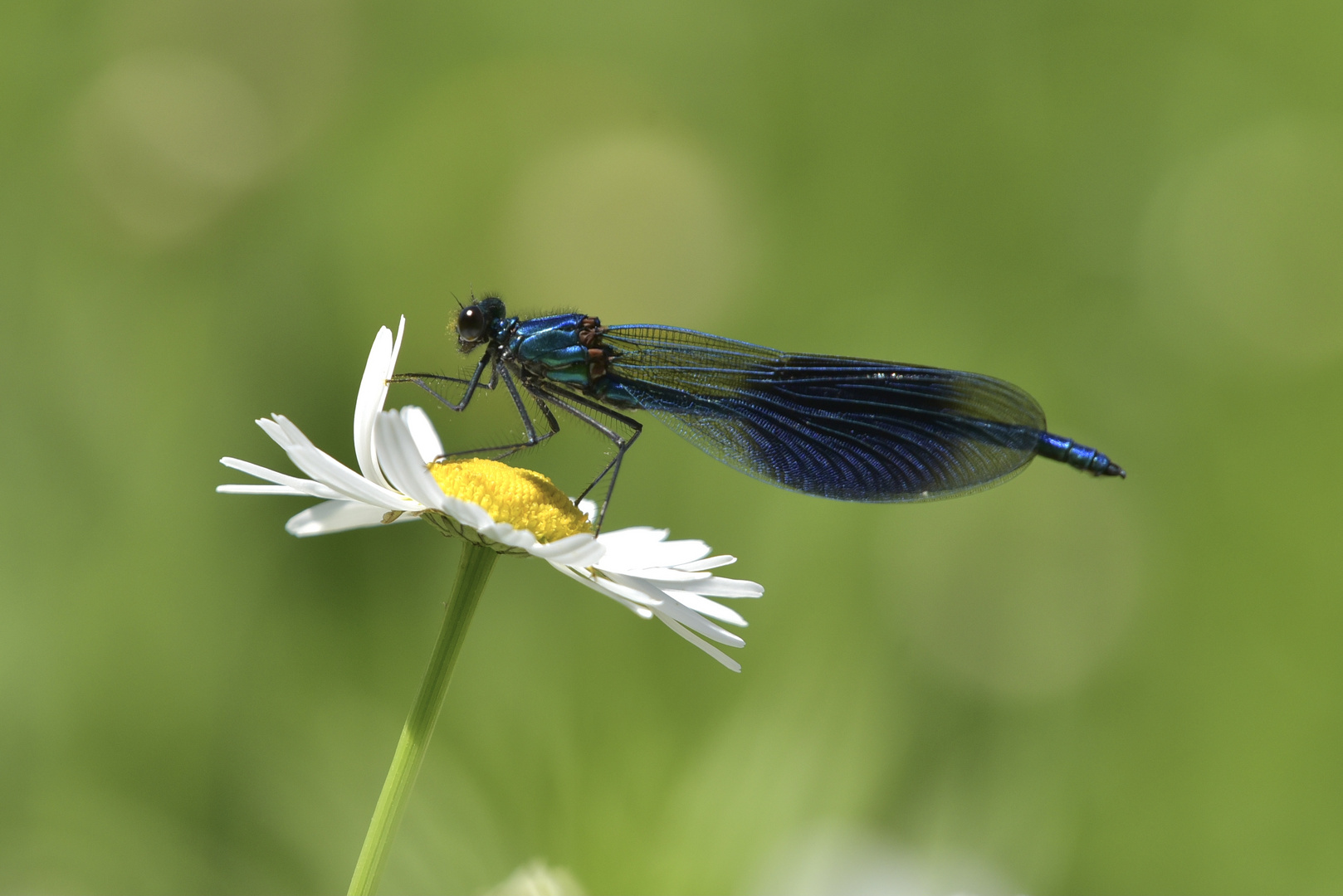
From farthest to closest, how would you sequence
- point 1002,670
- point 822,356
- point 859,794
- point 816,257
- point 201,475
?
point 816,257 → point 1002,670 → point 201,475 → point 859,794 → point 822,356

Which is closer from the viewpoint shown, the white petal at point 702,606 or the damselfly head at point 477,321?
the white petal at point 702,606

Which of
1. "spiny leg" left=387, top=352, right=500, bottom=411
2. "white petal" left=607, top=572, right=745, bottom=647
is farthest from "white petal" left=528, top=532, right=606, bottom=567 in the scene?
"spiny leg" left=387, top=352, right=500, bottom=411

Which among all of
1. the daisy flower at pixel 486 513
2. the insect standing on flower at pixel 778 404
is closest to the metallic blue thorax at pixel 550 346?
the insect standing on flower at pixel 778 404

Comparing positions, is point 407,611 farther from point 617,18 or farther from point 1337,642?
point 1337,642

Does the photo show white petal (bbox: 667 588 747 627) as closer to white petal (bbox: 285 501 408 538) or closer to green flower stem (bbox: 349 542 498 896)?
green flower stem (bbox: 349 542 498 896)

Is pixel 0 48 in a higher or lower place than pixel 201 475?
higher

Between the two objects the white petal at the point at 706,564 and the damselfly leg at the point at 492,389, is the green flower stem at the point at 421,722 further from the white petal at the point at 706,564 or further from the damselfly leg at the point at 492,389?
the damselfly leg at the point at 492,389

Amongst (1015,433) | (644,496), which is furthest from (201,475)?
(1015,433)
